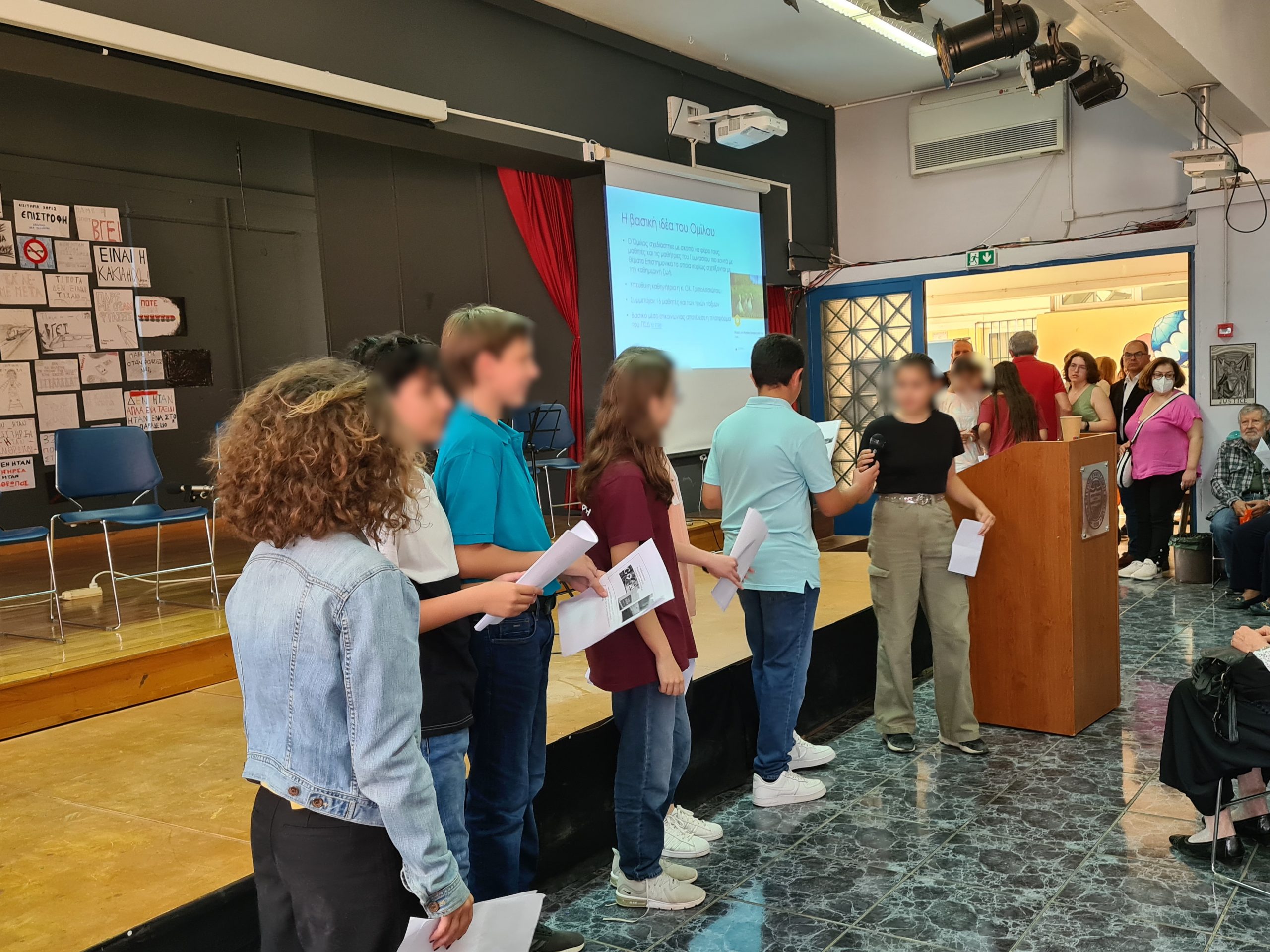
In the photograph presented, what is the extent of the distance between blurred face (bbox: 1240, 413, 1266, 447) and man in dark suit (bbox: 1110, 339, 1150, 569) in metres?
0.82

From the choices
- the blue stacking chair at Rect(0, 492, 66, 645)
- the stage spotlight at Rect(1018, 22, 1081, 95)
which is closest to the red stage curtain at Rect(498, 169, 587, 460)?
the stage spotlight at Rect(1018, 22, 1081, 95)

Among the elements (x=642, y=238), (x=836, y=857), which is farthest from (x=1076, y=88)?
(x=836, y=857)

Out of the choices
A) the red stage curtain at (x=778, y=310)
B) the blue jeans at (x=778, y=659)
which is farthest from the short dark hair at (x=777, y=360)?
the red stage curtain at (x=778, y=310)

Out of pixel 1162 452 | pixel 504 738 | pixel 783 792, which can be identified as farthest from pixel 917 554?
pixel 1162 452

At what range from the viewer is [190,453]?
6.92 meters

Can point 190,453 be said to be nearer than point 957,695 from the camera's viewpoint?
No

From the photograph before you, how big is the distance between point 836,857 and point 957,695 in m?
1.00

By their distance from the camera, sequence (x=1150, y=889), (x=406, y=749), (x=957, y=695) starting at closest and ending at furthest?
1. (x=406, y=749)
2. (x=1150, y=889)
3. (x=957, y=695)

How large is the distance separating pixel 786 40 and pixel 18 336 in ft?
18.4

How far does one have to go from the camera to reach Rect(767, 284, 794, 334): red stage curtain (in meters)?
8.79

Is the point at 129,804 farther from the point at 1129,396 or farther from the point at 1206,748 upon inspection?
the point at 1129,396

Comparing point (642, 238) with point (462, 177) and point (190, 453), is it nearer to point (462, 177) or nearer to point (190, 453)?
point (462, 177)

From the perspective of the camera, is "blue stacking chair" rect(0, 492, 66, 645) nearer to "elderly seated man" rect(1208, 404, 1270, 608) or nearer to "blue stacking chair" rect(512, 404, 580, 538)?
"blue stacking chair" rect(512, 404, 580, 538)

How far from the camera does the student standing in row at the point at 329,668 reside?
119 centimetres
